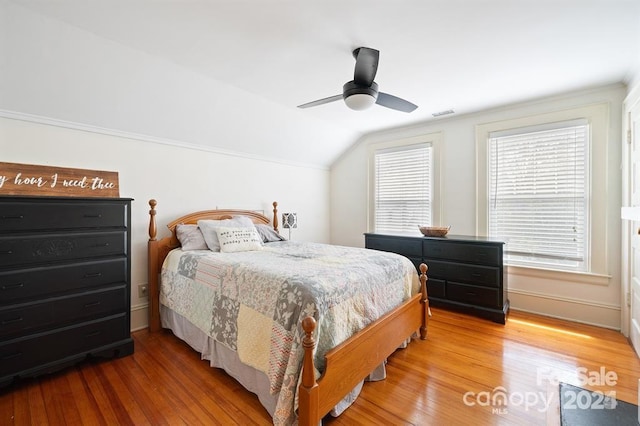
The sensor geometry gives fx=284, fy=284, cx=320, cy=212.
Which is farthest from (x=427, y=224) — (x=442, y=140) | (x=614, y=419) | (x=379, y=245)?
(x=614, y=419)

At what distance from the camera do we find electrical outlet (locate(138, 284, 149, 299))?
9.45 feet

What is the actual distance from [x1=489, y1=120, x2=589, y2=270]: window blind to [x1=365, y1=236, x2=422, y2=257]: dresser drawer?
37.6 inches

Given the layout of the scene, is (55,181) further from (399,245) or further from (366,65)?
(399,245)

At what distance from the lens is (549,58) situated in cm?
235

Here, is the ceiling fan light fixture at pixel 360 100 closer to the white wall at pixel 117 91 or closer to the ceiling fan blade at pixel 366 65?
the ceiling fan blade at pixel 366 65

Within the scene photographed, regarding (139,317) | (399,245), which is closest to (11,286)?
(139,317)

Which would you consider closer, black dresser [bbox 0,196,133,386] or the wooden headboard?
black dresser [bbox 0,196,133,386]

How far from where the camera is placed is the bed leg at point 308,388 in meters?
1.37

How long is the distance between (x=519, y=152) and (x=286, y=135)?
2.89 metres

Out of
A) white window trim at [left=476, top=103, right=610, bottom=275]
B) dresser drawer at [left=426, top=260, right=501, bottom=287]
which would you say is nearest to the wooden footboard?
dresser drawer at [left=426, top=260, right=501, bottom=287]

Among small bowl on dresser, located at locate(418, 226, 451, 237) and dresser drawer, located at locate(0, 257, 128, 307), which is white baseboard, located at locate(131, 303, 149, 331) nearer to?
dresser drawer, located at locate(0, 257, 128, 307)

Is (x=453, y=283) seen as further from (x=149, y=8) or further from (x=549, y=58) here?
(x=149, y=8)

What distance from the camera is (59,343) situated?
6.67 feet

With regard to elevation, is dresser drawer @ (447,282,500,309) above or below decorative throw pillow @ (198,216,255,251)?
below
